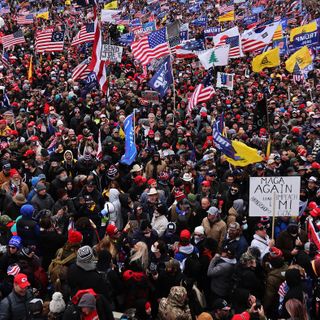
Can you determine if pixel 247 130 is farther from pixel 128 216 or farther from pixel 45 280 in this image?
pixel 45 280

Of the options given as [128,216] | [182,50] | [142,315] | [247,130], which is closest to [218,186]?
[128,216]

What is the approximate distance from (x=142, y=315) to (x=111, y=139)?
285 inches

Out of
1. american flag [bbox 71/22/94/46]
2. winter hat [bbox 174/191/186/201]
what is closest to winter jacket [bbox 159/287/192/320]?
winter hat [bbox 174/191/186/201]

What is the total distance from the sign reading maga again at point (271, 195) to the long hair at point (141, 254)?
1.89m

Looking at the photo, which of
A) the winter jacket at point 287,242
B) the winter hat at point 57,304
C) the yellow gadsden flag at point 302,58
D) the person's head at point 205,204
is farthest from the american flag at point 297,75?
the winter hat at point 57,304

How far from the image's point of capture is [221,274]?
21.6 feet

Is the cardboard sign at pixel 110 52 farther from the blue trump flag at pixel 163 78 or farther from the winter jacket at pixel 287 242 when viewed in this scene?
the winter jacket at pixel 287 242

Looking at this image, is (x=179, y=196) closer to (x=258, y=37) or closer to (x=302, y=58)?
(x=302, y=58)

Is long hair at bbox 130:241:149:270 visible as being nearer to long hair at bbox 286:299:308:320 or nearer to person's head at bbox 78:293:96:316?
person's head at bbox 78:293:96:316

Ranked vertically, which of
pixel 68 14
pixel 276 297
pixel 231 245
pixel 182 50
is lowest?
pixel 276 297

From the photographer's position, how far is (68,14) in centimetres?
4053

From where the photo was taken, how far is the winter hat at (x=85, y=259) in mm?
6012

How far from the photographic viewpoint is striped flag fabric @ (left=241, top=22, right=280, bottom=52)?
21.2m

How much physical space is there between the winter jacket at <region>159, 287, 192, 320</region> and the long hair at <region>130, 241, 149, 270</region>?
3.23ft
